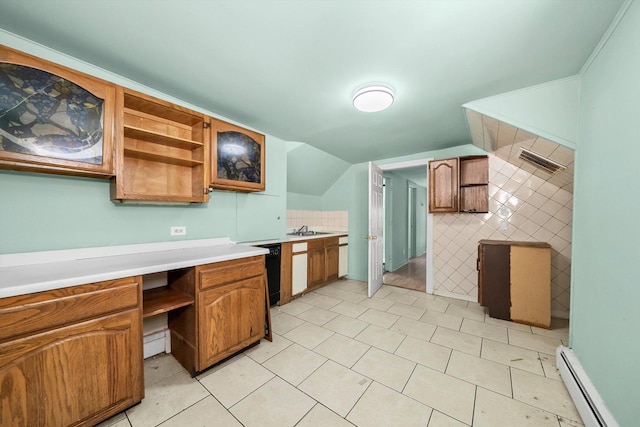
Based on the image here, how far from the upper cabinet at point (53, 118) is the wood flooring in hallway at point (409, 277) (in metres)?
3.93

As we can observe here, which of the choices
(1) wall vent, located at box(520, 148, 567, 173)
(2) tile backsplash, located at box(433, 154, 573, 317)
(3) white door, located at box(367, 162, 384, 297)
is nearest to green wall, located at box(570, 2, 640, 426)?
(1) wall vent, located at box(520, 148, 567, 173)

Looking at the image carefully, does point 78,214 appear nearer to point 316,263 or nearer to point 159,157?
point 159,157

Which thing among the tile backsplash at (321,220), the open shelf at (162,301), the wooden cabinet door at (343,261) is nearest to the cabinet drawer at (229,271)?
the open shelf at (162,301)

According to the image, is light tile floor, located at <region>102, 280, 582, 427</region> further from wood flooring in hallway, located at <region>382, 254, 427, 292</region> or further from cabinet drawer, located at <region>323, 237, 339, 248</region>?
cabinet drawer, located at <region>323, 237, 339, 248</region>

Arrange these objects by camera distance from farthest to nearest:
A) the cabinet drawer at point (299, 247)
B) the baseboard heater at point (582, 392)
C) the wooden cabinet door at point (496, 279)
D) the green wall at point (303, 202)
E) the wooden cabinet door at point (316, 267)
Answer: the green wall at point (303, 202), the wooden cabinet door at point (316, 267), the cabinet drawer at point (299, 247), the wooden cabinet door at point (496, 279), the baseboard heater at point (582, 392)

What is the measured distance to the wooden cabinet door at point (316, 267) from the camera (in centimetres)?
333

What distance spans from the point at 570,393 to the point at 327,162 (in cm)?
349

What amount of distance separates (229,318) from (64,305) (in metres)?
0.92

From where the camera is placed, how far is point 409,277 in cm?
424

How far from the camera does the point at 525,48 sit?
1413mm

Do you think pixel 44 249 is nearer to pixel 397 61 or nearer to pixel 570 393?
pixel 397 61

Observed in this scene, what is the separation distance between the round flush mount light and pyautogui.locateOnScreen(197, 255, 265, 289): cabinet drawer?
1.60m

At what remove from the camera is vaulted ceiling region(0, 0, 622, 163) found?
1.16m

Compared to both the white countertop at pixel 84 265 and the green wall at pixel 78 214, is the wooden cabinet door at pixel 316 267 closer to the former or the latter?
the green wall at pixel 78 214
